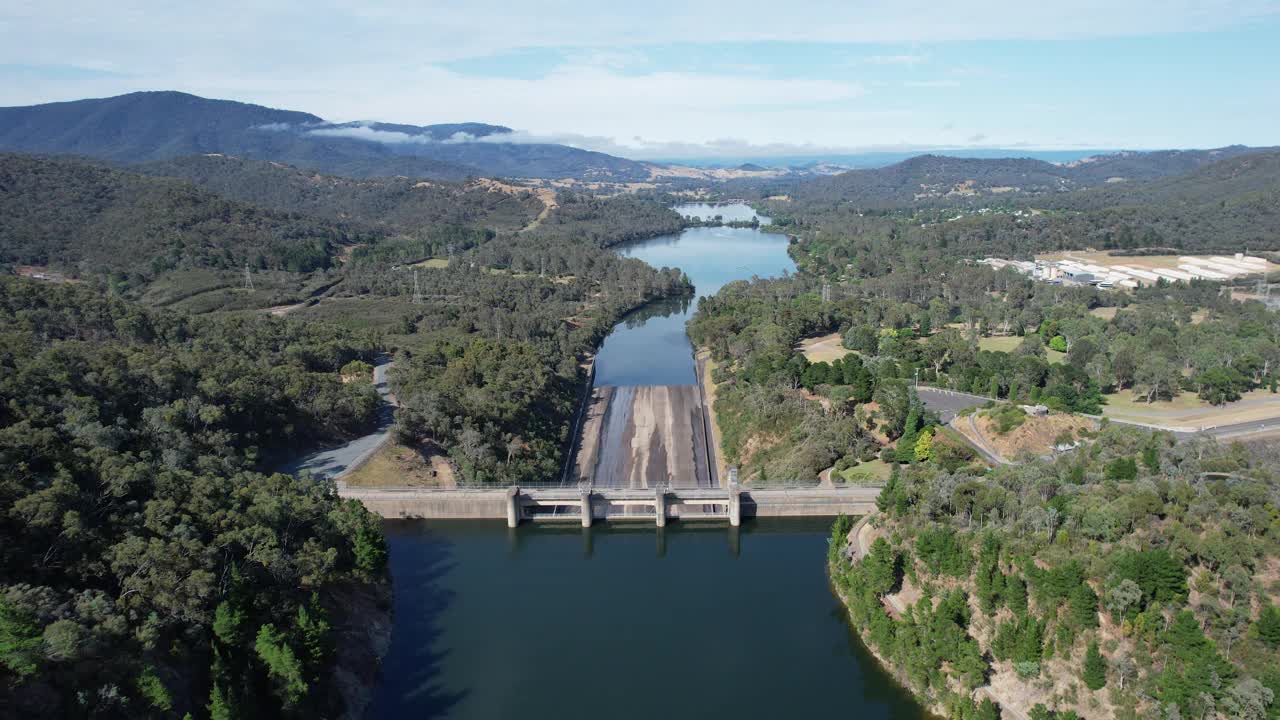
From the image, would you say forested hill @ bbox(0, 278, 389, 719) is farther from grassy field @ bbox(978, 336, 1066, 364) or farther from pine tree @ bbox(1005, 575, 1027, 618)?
grassy field @ bbox(978, 336, 1066, 364)

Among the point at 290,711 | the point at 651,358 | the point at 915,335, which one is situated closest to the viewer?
the point at 290,711

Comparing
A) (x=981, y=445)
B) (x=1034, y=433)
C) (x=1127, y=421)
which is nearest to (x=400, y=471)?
(x=981, y=445)

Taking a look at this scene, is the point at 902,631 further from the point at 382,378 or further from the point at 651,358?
the point at 651,358

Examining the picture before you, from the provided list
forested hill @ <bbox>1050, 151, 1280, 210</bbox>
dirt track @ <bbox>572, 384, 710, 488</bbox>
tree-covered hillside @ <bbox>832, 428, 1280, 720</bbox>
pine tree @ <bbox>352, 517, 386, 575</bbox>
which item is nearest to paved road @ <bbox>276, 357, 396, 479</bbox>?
pine tree @ <bbox>352, 517, 386, 575</bbox>

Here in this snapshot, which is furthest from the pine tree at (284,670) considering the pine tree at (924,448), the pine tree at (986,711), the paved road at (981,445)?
the paved road at (981,445)

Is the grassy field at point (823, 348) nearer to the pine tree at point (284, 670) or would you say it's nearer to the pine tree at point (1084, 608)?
the pine tree at point (1084, 608)

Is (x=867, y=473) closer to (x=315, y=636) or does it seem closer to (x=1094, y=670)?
(x=1094, y=670)

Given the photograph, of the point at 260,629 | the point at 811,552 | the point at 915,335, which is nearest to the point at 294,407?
the point at 260,629
